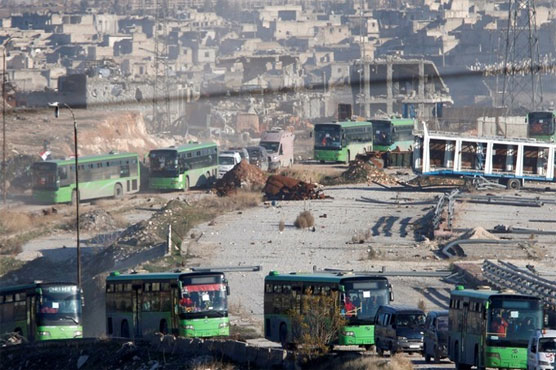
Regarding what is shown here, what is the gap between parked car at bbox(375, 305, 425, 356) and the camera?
2503cm

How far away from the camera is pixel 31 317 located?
30.1m

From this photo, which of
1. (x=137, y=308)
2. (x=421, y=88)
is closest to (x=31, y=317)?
(x=137, y=308)

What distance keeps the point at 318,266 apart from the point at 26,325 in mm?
10026

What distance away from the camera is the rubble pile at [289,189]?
173 ft

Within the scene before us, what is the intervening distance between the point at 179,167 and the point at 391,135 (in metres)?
14.8

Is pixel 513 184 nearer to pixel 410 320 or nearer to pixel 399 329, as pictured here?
pixel 410 320

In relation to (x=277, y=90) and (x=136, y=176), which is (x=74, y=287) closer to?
(x=136, y=176)

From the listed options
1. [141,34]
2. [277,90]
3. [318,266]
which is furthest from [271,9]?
[318,266]

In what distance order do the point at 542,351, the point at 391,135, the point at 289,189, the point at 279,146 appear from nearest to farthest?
the point at 542,351, the point at 289,189, the point at 279,146, the point at 391,135

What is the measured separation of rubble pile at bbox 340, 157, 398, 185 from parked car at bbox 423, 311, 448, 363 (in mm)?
32712

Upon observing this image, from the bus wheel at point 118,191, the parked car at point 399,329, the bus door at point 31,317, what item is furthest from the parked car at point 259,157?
the parked car at point 399,329

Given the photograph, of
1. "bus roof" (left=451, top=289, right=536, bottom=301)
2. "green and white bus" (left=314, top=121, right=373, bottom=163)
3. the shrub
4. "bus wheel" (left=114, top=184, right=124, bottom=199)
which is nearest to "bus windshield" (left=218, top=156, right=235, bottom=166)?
"green and white bus" (left=314, top=121, right=373, bottom=163)

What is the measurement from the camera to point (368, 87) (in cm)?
9500

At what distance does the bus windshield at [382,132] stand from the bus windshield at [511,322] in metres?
45.6
